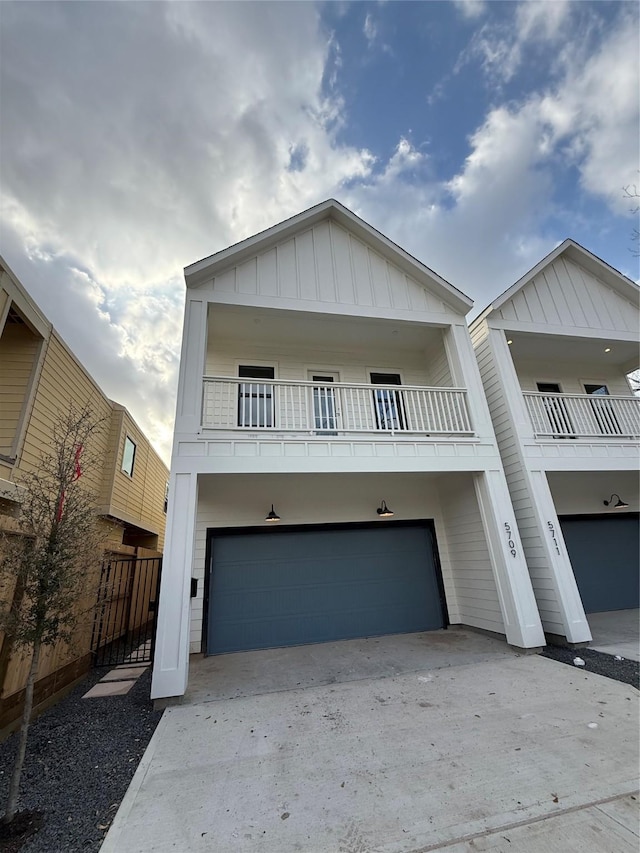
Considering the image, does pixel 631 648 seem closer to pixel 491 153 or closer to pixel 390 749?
pixel 390 749

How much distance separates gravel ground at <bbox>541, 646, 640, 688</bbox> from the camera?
434cm

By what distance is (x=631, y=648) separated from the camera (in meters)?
5.33

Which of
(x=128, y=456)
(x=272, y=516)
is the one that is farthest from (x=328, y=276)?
(x=128, y=456)

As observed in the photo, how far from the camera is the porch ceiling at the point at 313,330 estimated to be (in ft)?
21.9

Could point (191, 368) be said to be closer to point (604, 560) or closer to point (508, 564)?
point (508, 564)

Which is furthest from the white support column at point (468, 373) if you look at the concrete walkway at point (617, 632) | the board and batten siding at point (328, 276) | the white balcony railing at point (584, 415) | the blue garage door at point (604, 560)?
the blue garage door at point (604, 560)

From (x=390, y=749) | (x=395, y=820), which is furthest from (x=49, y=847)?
(x=390, y=749)

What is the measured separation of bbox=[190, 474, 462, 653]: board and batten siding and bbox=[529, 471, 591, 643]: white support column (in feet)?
3.79

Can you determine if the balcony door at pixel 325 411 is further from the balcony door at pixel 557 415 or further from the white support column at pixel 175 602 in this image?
the balcony door at pixel 557 415

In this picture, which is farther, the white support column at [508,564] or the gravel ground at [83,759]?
the white support column at [508,564]

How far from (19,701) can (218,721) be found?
214 cm

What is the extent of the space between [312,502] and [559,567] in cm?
448

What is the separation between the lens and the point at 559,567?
5770mm

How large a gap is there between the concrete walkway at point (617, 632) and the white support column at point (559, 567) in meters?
0.34
